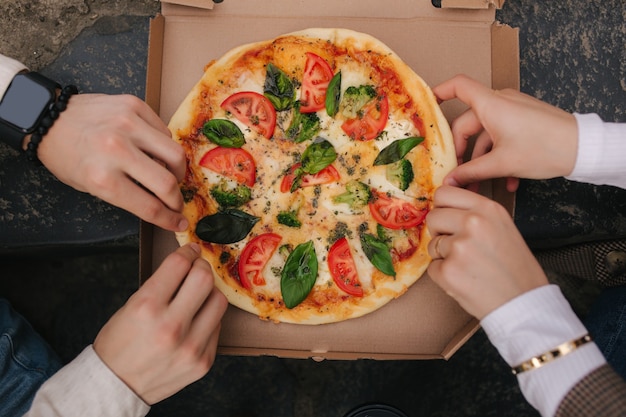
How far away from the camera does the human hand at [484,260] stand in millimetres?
1222

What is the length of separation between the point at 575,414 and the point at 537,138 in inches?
25.1

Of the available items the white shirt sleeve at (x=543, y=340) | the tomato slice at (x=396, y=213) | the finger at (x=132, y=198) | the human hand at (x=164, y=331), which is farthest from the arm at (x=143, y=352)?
the white shirt sleeve at (x=543, y=340)

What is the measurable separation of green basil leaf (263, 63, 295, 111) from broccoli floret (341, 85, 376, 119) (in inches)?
6.5

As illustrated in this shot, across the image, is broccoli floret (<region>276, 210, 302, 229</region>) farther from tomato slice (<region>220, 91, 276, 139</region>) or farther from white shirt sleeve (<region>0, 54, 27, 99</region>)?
white shirt sleeve (<region>0, 54, 27, 99</region>)

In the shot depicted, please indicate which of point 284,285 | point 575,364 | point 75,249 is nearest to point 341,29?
point 284,285

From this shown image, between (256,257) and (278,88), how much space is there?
0.51 m

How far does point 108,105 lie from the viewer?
1.31 metres

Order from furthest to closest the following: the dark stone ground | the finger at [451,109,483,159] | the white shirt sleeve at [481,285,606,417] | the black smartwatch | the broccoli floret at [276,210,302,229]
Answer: the dark stone ground
the broccoli floret at [276,210,302,229]
the finger at [451,109,483,159]
the black smartwatch
the white shirt sleeve at [481,285,606,417]

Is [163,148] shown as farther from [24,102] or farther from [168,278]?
[24,102]

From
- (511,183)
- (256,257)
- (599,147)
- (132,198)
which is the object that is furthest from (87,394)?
(599,147)

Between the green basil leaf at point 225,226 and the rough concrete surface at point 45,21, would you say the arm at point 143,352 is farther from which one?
the rough concrete surface at point 45,21

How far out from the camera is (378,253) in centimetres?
160

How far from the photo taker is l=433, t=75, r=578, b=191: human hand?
1.35 meters

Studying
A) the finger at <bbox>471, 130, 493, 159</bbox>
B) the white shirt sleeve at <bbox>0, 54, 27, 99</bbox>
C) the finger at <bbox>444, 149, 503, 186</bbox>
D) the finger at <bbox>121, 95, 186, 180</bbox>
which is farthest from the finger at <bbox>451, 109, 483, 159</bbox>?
the white shirt sleeve at <bbox>0, 54, 27, 99</bbox>
